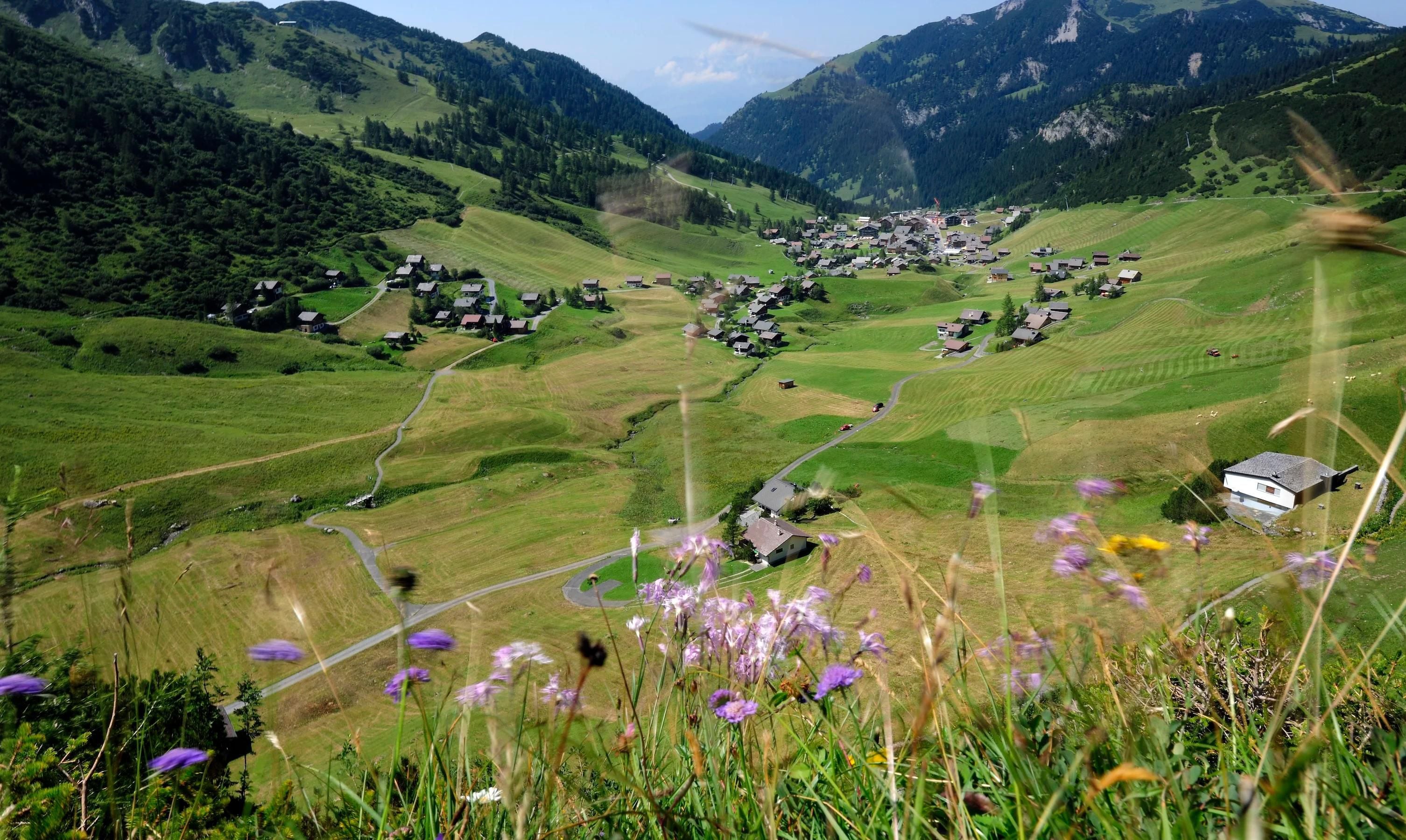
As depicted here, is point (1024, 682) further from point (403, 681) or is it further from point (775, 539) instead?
point (775, 539)

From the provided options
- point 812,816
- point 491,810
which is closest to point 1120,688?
point 812,816

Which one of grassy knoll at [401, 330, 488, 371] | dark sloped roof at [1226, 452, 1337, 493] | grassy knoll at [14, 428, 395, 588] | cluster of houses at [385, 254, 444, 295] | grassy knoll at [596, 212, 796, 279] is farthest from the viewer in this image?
grassy knoll at [596, 212, 796, 279]

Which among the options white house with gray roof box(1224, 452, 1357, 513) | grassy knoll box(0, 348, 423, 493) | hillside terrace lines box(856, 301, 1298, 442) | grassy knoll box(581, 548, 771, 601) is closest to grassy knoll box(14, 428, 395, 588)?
grassy knoll box(0, 348, 423, 493)

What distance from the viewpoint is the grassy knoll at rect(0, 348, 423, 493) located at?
5175 cm

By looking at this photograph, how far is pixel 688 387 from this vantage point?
283 centimetres

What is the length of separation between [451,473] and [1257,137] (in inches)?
7383

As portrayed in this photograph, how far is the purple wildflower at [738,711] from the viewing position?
1.77m

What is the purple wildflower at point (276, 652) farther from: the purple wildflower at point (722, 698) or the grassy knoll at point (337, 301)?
the grassy knoll at point (337, 301)

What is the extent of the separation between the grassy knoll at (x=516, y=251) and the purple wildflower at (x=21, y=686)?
119042 millimetres

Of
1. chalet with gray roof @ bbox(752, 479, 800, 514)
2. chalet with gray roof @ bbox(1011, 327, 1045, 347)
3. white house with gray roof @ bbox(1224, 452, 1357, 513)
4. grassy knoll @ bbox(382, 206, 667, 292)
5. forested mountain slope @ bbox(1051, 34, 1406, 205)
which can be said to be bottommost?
chalet with gray roof @ bbox(752, 479, 800, 514)

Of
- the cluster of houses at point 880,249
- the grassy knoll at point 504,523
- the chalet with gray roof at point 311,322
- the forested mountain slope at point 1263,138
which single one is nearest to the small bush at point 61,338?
the chalet with gray roof at point 311,322

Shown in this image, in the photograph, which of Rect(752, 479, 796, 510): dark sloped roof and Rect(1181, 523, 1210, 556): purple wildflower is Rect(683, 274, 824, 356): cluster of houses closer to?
Rect(752, 479, 796, 510): dark sloped roof

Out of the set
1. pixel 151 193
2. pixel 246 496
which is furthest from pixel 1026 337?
pixel 151 193

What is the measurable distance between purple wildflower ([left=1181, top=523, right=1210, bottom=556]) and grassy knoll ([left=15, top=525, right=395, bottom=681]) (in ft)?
9.04
